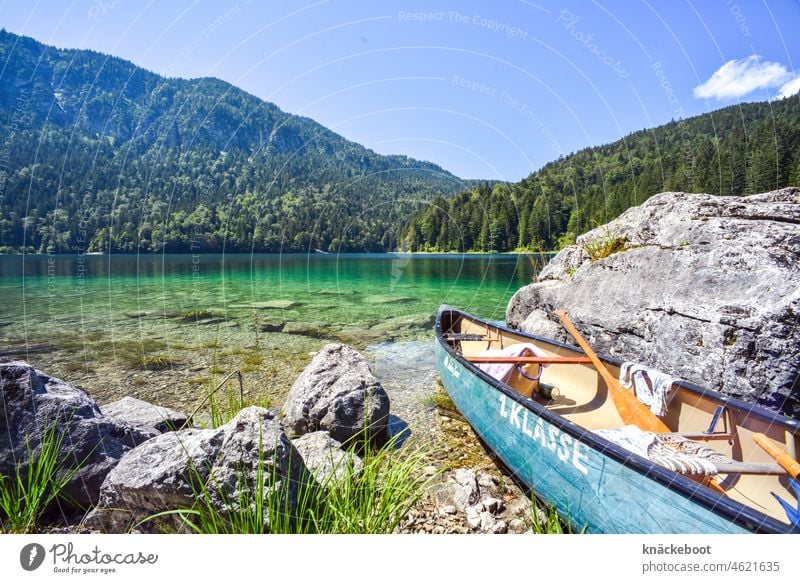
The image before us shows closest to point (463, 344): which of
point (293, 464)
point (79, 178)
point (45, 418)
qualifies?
point (293, 464)

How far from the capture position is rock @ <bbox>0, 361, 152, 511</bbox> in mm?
2920

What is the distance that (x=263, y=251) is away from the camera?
89625mm

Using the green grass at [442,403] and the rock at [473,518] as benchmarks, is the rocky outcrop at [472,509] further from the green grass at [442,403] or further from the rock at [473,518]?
the green grass at [442,403]

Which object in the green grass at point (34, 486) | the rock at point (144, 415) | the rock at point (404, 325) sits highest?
the green grass at point (34, 486)

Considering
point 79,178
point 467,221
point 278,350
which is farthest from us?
point 79,178

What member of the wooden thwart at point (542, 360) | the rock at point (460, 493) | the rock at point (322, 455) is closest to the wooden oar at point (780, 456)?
the wooden thwart at point (542, 360)

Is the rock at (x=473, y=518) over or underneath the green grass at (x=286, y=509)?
underneath

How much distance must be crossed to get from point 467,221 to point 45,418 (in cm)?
3112

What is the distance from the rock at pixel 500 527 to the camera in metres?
3.11

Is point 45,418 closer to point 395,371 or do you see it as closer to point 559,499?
point 559,499
